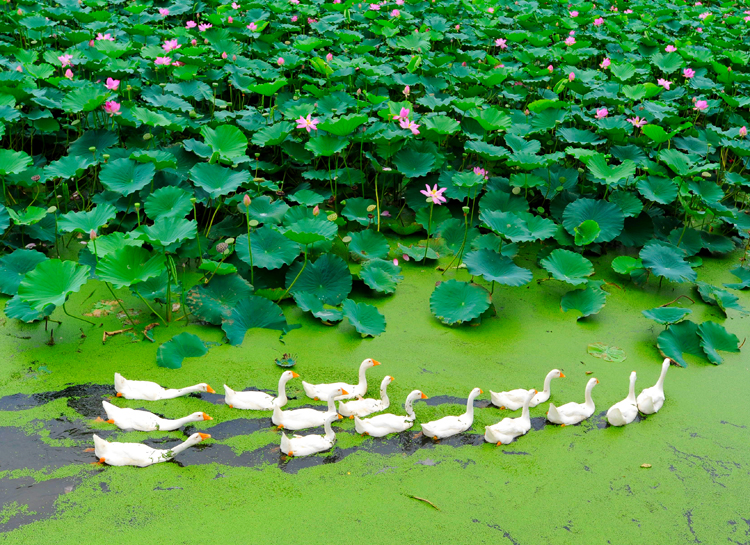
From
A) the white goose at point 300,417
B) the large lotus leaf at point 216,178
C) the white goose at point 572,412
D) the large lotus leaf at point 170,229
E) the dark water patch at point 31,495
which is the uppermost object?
the large lotus leaf at point 216,178

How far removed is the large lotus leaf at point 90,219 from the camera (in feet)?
13.2

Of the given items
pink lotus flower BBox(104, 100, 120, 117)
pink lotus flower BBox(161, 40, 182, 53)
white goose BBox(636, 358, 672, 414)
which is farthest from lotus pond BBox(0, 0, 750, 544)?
pink lotus flower BBox(161, 40, 182, 53)

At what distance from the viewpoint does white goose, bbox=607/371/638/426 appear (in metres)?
3.19

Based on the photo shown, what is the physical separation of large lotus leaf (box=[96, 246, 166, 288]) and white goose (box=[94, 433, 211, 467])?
41.3 inches

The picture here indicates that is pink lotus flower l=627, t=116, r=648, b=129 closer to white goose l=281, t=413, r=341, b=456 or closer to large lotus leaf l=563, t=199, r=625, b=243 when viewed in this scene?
large lotus leaf l=563, t=199, r=625, b=243

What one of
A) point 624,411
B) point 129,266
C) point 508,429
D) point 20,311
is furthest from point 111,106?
point 624,411

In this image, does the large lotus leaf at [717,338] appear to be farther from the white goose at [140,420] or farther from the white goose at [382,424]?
the white goose at [140,420]

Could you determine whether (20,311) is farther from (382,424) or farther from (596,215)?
(596,215)

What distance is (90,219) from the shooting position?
13.4 feet

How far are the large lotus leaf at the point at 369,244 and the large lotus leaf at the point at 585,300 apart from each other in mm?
1347

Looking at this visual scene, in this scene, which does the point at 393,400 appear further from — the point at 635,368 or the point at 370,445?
the point at 635,368

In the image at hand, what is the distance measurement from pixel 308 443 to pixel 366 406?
434 millimetres

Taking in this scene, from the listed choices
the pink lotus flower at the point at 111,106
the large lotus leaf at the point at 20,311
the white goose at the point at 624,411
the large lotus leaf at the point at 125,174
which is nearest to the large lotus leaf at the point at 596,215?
the white goose at the point at 624,411

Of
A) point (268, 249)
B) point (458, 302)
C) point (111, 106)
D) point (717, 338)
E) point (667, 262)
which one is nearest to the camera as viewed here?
point (717, 338)
